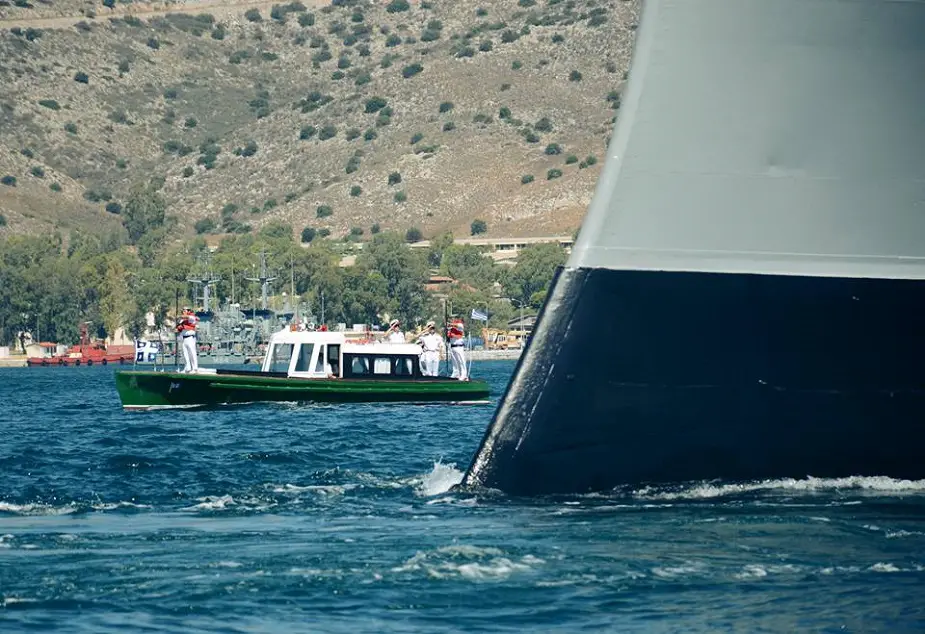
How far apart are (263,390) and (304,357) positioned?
2.19 m

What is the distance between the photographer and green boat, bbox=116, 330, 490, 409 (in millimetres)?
47969

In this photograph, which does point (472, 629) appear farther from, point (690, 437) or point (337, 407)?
point (337, 407)

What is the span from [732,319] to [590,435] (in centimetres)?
183

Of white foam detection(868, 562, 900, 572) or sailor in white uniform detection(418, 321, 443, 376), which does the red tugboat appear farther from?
white foam detection(868, 562, 900, 572)

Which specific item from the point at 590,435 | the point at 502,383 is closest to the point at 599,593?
the point at 590,435

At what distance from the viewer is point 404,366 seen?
167 ft

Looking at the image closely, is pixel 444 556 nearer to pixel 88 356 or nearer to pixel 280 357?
pixel 280 357

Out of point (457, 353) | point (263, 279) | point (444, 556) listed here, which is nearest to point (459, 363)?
point (457, 353)

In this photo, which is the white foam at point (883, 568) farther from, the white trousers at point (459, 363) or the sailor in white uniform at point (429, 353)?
the sailor in white uniform at point (429, 353)

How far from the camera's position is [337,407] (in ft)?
154

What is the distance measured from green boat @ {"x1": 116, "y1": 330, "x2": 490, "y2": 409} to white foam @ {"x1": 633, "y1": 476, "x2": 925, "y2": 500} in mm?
28275

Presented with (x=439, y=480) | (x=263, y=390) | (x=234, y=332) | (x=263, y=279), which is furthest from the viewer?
(x=234, y=332)

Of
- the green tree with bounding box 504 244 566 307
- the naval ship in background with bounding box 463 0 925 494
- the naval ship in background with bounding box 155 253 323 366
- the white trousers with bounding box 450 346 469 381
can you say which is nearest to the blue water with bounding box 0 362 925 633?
the naval ship in background with bounding box 463 0 925 494

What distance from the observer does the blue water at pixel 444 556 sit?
15.3m
